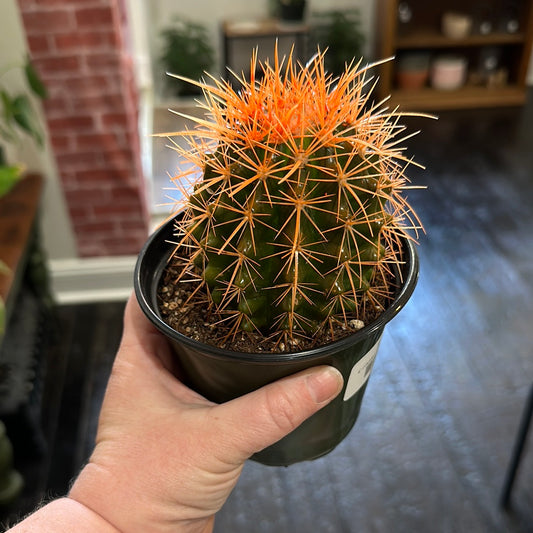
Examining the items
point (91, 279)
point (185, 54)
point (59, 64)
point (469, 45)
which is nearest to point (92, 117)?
point (59, 64)

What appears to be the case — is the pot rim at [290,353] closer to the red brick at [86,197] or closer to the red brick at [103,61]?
the red brick at [103,61]

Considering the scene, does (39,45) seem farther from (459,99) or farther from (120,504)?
(459,99)

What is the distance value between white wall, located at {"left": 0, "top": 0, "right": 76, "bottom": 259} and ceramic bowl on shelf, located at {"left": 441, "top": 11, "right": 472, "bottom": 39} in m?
2.89

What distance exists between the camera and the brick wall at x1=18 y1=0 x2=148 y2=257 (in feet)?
5.25

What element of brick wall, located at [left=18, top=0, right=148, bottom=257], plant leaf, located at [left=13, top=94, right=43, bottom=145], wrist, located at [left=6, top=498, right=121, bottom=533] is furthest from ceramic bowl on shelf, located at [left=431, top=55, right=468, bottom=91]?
wrist, located at [left=6, top=498, right=121, bottom=533]

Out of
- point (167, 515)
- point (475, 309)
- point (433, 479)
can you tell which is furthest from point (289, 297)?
point (475, 309)

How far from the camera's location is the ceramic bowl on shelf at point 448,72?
3.78 metres

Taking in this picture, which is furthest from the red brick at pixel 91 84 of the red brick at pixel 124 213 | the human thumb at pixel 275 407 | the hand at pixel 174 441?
the human thumb at pixel 275 407

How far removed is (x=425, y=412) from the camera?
67.4 inches

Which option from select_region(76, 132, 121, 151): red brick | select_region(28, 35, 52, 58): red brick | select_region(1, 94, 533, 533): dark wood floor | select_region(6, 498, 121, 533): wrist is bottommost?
select_region(1, 94, 533, 533): dark wood floor

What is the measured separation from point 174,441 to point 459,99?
3.69 meters

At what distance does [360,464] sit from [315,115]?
4.13ft

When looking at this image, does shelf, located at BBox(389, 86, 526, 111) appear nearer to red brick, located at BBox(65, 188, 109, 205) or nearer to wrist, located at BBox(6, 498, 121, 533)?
red brick, located at BBox(65, 188, 109, 205)

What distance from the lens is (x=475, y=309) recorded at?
2090mm
